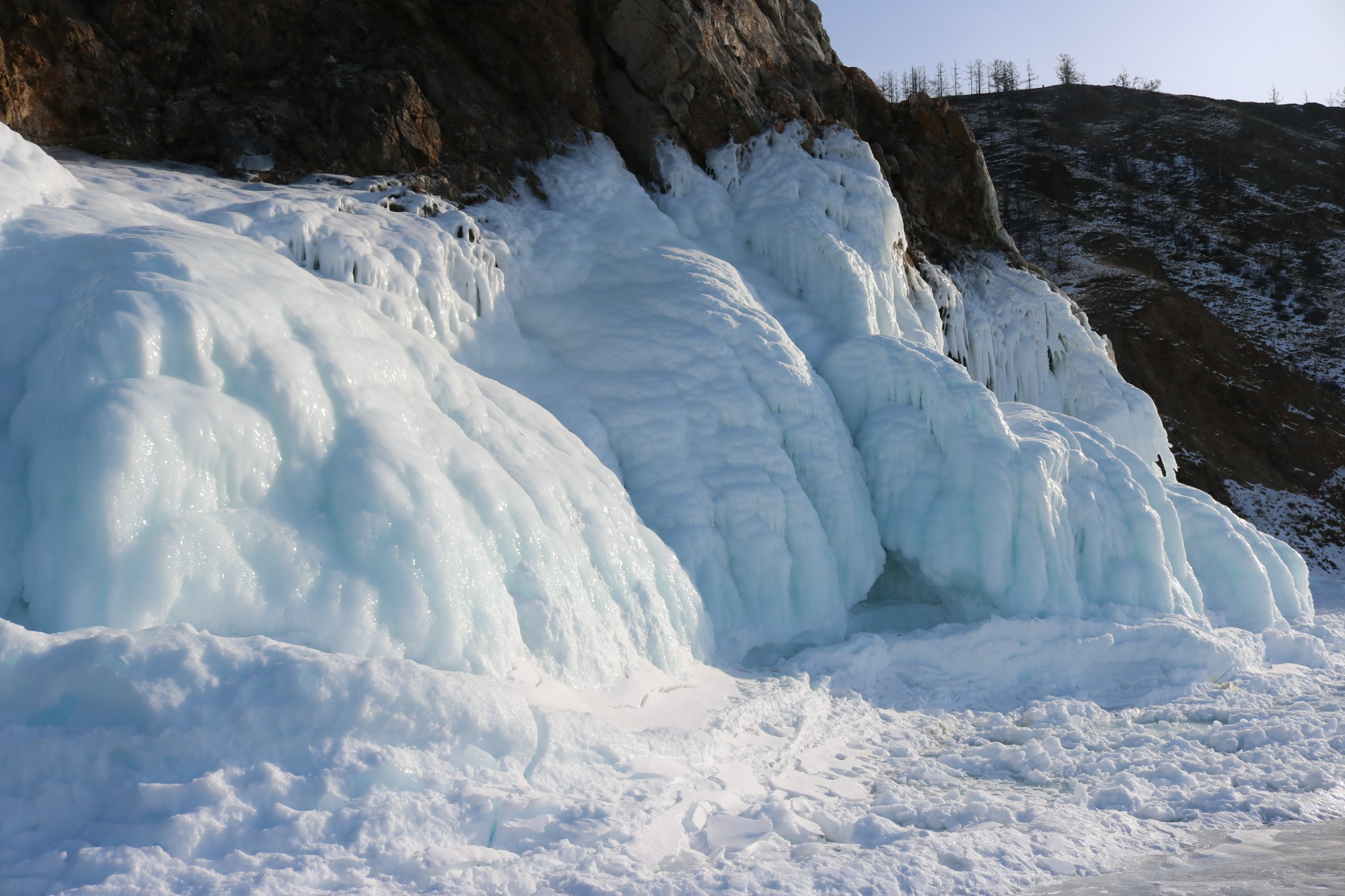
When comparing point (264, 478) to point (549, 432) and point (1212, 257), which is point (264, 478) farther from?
point (1212, 257)

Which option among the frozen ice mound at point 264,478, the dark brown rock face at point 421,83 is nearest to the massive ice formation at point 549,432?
the frozen ice mound at point 264,478

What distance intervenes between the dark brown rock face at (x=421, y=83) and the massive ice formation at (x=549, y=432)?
0.76 metres

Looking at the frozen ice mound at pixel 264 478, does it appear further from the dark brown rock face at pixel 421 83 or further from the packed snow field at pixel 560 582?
the dark brown rock face at pixel 421 83

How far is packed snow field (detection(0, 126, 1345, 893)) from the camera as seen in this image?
14.6 feet

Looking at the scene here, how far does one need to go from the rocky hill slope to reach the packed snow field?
20.4 metres

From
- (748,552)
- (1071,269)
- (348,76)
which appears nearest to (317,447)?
(748,552)

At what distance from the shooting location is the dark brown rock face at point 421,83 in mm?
10531

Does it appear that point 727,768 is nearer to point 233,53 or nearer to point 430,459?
point 430,459

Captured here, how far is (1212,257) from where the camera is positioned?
4472 centimetres

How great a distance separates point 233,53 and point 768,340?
7682 millimetres

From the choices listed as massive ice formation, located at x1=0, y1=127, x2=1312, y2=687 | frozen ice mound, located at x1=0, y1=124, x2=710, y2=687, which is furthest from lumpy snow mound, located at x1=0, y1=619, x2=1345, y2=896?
massive ice formation, located at x1=0, y1=127, x2=1312, y2=687

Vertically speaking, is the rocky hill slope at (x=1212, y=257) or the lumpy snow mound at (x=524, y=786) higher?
the rocky hill slope at (x=1212, y=257)

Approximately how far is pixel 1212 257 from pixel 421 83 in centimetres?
4326

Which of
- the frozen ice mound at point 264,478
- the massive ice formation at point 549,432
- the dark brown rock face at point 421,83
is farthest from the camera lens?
the dark brown rock face at point 421,83
